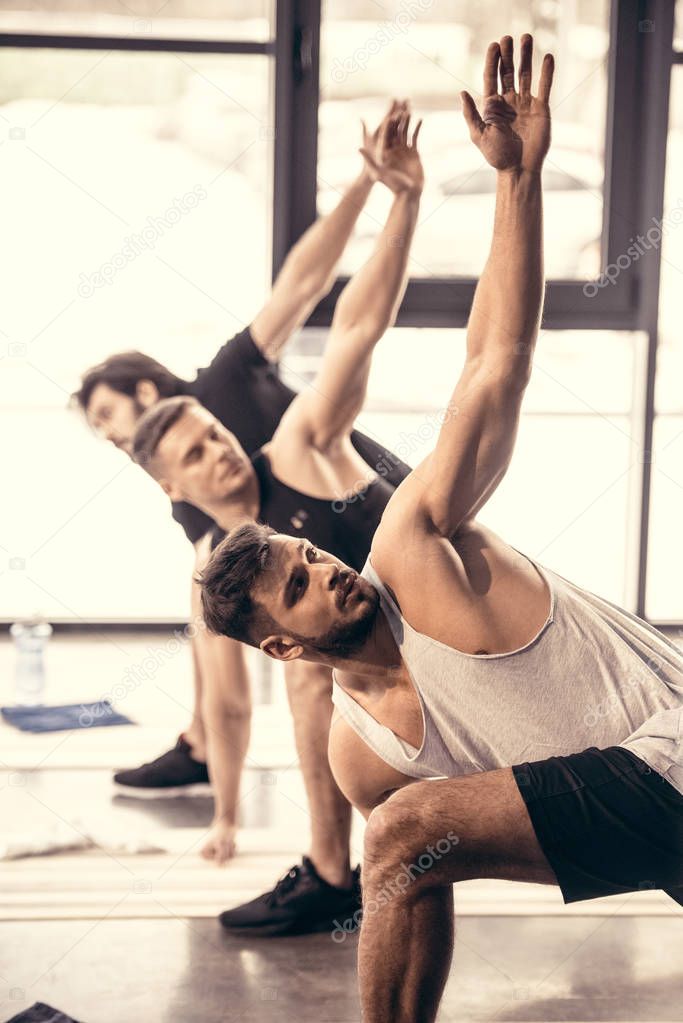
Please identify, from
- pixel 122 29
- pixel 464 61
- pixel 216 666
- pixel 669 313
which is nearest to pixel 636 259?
pixel 669 313

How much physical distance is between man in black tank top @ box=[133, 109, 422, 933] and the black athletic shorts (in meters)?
0.66

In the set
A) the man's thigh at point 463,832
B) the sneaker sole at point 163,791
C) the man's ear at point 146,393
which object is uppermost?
the man's ear at point 146,393

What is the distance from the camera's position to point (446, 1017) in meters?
1.71

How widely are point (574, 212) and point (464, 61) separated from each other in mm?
509

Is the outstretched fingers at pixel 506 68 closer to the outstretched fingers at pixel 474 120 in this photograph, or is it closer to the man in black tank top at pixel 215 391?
the outstretched fingers at pixel 474 120

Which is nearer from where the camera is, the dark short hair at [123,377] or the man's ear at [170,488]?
the man's ear at [170,488]

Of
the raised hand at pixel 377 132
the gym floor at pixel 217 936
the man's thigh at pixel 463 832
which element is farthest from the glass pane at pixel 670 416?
the man's thigh at pixel 463 832

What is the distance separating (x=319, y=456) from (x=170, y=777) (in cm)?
83

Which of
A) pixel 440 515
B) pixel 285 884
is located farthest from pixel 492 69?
pixel 285 884

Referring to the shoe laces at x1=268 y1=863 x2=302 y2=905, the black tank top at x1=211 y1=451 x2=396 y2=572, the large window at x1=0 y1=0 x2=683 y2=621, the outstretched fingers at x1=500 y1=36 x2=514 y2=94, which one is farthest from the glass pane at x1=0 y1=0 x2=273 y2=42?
the shoe laces at x1=268 y1=863 x2=302 y2=905

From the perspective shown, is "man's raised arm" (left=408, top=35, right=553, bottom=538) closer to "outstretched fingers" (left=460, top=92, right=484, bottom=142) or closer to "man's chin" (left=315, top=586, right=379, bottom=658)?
"outstretched fingers" (left=460, top=92, right=484, bottom=142)

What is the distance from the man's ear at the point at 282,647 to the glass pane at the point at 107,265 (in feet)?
6.47

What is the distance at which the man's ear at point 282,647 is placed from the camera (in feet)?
5.34

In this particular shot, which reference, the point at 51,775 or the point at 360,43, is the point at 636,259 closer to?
the point at 360,43
